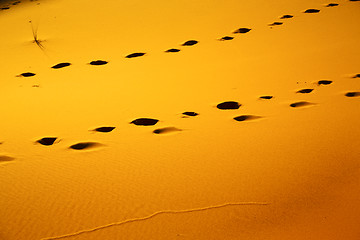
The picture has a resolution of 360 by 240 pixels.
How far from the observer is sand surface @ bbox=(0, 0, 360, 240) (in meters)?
1.91

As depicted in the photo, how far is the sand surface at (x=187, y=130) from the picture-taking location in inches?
75.1

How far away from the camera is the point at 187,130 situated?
2717mm

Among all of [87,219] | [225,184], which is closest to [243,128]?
Result: [225,184]

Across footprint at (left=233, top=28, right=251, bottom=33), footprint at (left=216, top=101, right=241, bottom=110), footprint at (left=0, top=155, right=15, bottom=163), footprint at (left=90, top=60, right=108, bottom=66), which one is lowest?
footprint at (left=0, top=155, right=15, bottom=163)

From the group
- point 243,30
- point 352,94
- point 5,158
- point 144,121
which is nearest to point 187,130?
point 144,121

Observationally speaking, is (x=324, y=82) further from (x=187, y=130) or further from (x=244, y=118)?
(x=187, y=130)

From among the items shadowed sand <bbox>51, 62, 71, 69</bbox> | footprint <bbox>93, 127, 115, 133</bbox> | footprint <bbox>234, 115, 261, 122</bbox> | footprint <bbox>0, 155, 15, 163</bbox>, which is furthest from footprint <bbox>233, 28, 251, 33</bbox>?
footprint <bbox>0, 155, 15, 163</bbox>

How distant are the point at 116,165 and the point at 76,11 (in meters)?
4.31

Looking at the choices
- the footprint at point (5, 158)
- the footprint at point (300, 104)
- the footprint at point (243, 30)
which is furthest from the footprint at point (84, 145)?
the footprint at point (243, 30)

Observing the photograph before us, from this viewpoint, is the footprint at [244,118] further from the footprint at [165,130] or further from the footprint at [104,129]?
the footprint at [104,129]

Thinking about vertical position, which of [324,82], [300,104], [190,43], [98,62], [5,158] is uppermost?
[190,43]

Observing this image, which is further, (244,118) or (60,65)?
(60,65)

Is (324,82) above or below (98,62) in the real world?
below

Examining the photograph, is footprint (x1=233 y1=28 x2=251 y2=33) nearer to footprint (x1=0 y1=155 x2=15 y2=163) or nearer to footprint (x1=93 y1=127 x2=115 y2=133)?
footprint (x1=93 y1=127 x2=115 y2=133)
